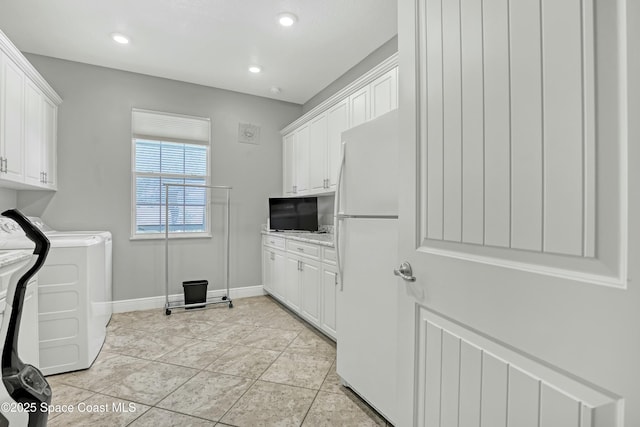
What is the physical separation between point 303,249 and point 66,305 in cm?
199

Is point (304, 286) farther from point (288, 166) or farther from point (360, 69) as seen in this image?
point (360, 69)

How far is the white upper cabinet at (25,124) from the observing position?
7.80ft

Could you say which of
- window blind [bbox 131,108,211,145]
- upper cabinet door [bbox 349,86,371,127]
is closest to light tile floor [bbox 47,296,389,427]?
upper cabinet door [bbox 349,86,371,127]

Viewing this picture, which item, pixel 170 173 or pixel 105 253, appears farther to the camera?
pixel 170 173

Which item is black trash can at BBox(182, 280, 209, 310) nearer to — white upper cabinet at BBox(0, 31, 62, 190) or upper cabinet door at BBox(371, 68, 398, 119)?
white upper cabinet at BBox(0, 31, 62, 190)

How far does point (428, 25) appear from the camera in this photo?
108 centimetres

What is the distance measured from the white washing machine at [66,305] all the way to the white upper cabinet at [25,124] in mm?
650

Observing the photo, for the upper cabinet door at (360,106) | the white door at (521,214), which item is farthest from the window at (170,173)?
the white door at (521,214)

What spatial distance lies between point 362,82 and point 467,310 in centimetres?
247

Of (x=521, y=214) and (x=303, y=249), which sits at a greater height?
(x=521, y=214)

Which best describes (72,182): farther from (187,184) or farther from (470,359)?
(470,359)

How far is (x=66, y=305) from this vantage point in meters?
2.30

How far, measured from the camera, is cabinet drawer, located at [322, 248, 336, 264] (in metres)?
2.73

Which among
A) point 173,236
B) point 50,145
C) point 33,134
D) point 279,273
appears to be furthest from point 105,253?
point 279,273
